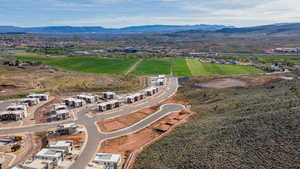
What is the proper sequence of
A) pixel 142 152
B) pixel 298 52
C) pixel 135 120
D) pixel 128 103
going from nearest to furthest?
1. pixel 142 152
2. pixel 135 120
3. pixel 128 103
4. pixel 298 52


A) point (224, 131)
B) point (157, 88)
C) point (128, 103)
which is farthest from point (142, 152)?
point (157, 88)

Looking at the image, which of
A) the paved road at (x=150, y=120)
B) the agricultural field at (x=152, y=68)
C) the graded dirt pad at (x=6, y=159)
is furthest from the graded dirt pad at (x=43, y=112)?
the agricultural field at (x=152, y=68)

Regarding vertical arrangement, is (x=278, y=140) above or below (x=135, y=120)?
above

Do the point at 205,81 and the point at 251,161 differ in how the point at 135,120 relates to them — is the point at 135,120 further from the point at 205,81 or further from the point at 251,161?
the point at 205,81

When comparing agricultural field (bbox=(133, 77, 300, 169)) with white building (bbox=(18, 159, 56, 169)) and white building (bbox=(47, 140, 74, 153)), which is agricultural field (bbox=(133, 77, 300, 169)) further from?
white building (bbox=(18, 159, 56, 169))

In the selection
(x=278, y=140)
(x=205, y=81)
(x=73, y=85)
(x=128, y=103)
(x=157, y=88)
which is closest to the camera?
(x=278, y=140)
